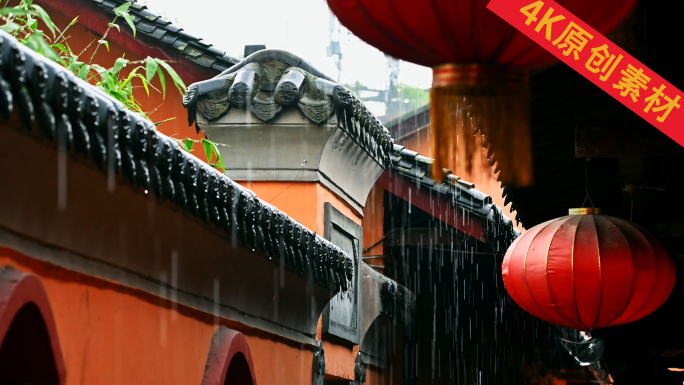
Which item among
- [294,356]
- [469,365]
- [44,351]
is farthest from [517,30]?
[469,365]

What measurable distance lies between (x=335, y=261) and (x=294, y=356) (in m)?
0.92

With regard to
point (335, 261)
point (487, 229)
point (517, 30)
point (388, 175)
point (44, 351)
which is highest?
point (388, 175)

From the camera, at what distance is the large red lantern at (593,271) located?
5.30 metres

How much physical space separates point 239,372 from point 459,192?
4.93 meters

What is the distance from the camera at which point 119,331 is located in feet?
13.2

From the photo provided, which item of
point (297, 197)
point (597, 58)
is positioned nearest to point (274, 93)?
point (297, 197)

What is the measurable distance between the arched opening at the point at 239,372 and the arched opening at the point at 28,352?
7.86ft

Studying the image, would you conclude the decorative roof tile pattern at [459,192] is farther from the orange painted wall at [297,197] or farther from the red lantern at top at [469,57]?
the red lantern at top at [469,57]

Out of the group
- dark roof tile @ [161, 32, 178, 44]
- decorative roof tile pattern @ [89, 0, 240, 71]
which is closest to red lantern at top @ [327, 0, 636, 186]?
decorative roof tile pattern @ [89, 0, 240, 71]

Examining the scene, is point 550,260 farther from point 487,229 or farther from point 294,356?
point 487,229

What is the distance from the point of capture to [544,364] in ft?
51.1

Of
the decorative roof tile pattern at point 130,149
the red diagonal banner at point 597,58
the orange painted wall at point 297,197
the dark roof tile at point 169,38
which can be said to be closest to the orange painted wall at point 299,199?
the orange painted wall at point 297,197

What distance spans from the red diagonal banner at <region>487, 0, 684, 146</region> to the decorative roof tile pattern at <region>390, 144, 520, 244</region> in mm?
5905

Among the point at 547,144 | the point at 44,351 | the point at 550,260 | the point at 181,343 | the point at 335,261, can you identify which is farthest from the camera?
the point at 335,261
